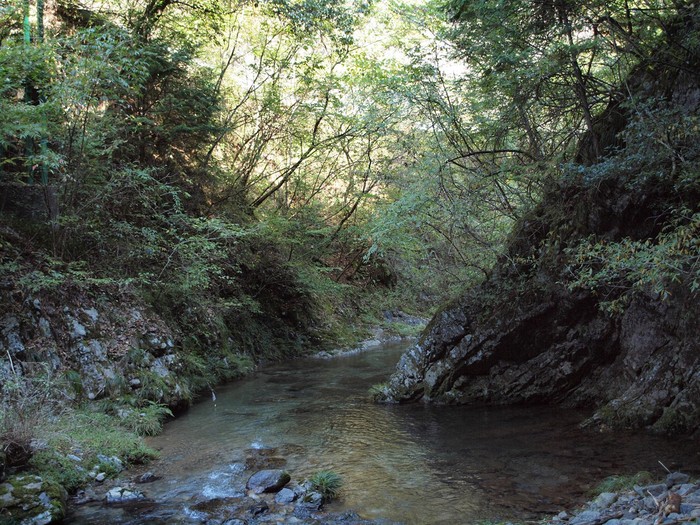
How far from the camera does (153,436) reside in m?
8.59

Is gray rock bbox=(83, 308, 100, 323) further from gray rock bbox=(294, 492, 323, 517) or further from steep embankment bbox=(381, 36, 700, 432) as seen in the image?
steep embankment bbox=(381, 36, 700, 432)

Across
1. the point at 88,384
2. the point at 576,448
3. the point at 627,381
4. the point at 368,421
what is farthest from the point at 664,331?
the point at 88,384

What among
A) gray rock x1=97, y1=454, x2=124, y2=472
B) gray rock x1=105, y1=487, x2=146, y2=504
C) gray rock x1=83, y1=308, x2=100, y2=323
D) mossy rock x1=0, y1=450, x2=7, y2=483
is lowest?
gray rock x1=105, y1=487, x2=146, y2=504

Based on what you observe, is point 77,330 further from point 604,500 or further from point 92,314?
point 604,500

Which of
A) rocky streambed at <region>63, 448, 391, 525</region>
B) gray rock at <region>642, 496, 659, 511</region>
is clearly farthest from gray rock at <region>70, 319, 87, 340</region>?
gray rock at <region>642, 496, 659, 511</region>

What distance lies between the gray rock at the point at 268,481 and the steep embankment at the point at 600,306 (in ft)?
14.9

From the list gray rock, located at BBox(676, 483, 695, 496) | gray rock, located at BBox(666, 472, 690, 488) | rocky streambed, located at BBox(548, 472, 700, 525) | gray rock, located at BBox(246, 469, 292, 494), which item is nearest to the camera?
Answer: rocky streambed, located at BBox(548, 472, 700, 525)

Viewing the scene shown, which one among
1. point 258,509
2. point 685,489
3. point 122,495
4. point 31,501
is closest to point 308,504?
point 258,509

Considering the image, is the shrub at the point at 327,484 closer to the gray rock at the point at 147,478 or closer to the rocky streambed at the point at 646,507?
the gray rock at the point at 147,478

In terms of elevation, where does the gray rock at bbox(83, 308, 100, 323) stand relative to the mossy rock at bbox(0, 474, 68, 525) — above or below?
above

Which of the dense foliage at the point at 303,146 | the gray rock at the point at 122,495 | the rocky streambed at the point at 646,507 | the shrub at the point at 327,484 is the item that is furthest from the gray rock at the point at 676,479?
the gray rock at the point at 122,495

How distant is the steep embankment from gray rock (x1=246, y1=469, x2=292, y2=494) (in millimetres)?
4553

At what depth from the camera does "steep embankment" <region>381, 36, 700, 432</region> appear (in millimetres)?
6480

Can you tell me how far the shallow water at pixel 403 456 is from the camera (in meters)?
5.64
